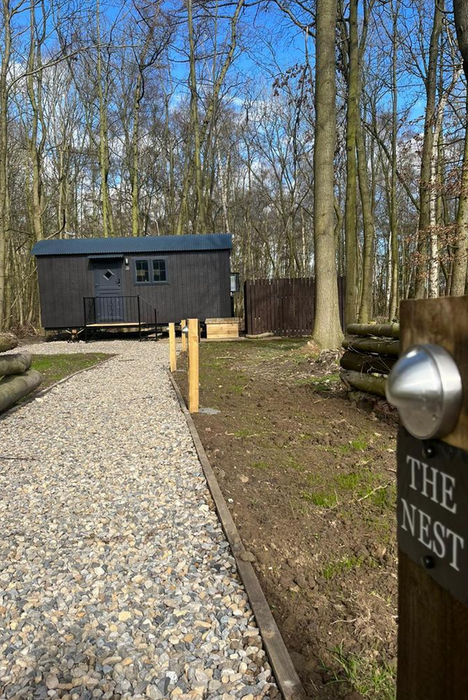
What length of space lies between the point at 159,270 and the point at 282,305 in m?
5.32

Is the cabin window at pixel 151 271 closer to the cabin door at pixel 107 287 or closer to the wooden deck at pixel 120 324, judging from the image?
the cabin door at pixel 107 287

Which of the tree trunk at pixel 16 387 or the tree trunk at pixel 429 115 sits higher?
the tree trunk at pixel 429 115

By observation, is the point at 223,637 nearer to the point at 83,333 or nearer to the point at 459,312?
the point at 459,312

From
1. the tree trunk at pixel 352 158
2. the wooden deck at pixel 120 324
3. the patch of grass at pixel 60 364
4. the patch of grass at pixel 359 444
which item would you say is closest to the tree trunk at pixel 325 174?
the tree trunk at pixel 352 158

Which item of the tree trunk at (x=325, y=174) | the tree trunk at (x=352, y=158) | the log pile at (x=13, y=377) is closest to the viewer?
the log pile at (x=13, y=377)

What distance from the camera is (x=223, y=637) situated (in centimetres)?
195

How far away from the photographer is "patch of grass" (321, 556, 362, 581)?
235 cm

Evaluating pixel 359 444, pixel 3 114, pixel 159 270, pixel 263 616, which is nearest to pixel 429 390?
pixel 263 616

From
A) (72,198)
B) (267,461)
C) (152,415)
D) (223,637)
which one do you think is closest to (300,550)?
(223,637)

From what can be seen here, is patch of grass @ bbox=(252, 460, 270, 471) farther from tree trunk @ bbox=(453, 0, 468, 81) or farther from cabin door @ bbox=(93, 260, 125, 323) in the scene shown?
cabin door @ bbox=(93, 260, 125, 323)

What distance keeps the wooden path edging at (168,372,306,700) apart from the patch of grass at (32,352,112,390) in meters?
6.21

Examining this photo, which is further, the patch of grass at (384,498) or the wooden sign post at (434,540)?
the patch of grass at (384,498)

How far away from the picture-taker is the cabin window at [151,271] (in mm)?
20156

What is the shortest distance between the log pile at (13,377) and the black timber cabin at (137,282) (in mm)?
12578
